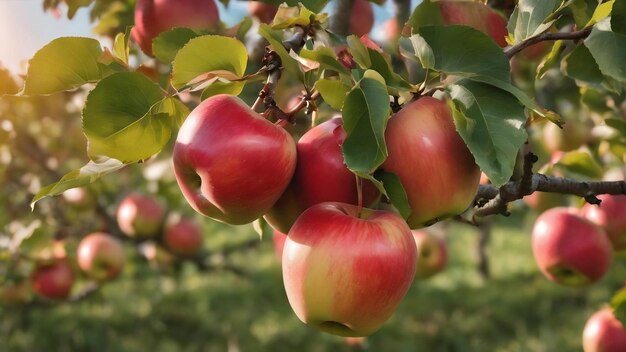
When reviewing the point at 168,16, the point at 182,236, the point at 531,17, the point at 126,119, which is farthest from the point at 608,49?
the point at 182,236

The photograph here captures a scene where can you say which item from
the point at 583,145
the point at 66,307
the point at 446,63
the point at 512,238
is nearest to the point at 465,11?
the point at 446,63

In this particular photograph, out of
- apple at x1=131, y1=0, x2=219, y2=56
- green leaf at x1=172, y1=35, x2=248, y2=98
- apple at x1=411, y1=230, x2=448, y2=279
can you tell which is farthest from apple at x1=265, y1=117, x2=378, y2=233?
apple at x1=411, y1=230, x2=448, y2=279

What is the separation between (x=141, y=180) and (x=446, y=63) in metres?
2.37

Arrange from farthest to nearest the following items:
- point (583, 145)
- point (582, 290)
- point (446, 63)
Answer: point (582, 290)
point (583, 145)
point (446, 63)

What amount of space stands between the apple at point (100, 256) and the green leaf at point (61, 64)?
1.77 metres

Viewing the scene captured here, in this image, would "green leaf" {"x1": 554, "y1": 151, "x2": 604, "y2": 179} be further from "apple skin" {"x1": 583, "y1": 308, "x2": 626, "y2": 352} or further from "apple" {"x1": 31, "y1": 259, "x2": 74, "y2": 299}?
"apple" {"x1": 31, "y1": 259, "x2": 74, "y2": 299}

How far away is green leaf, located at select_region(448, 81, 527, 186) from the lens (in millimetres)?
714

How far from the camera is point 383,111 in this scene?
67 cm

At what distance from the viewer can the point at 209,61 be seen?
78 centimetres

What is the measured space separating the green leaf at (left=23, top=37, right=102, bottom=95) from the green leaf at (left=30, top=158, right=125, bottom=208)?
10cm

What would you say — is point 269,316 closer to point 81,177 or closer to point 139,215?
point 139,215

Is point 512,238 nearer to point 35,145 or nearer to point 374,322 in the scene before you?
point 35,145

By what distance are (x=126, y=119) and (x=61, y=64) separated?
0.11 metres

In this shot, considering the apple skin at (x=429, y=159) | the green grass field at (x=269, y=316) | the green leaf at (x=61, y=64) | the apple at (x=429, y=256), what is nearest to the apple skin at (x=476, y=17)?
the apple skin at (x=429, y=159)
